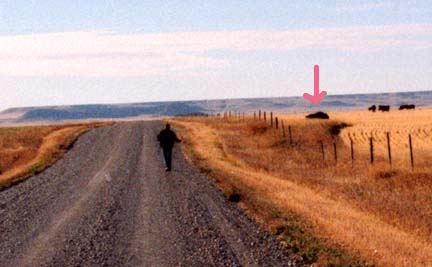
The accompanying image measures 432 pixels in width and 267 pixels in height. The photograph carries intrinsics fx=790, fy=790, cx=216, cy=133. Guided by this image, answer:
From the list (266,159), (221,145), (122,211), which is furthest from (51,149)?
(122,211)

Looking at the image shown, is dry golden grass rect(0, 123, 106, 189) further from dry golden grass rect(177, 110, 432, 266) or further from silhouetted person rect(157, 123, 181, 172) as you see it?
dry golden grass rect(177, 110, 432, 266)

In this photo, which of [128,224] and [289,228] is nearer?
[289,228]

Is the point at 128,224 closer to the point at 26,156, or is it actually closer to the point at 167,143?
the point at 167,143

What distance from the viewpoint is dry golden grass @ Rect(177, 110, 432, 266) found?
629 inches

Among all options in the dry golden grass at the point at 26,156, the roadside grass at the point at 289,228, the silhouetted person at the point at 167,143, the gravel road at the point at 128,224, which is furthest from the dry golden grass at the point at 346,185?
the dry golden grass at the point at 26,156

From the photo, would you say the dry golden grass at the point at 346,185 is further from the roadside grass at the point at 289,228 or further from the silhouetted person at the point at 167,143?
the silhouetted person at the point at 167,143

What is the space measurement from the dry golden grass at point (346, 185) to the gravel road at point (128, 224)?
166 centimetres

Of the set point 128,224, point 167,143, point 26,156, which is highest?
point 167,143

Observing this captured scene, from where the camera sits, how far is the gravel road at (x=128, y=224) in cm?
1420

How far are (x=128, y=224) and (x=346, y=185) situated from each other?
1273 centimetres

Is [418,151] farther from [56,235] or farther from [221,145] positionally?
[56,235]

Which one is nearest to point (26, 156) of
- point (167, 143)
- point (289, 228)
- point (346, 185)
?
point (167, 143)

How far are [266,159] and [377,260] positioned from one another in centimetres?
2745

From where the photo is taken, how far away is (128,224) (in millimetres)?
18172
